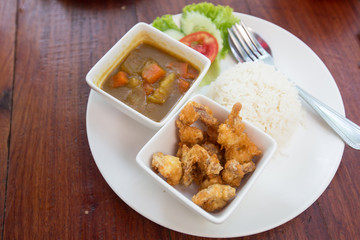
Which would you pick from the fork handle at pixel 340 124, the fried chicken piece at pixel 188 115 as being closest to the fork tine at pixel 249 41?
the fork handle at pixel 340 124

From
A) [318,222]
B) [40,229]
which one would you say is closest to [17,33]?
[40,229]

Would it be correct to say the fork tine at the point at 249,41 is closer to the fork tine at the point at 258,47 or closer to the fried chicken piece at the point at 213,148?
the fork tine at the point at 258,47

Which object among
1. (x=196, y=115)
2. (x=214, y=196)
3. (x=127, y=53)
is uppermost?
(x=127, y=53)

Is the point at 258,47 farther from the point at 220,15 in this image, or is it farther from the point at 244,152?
the point at 244,152

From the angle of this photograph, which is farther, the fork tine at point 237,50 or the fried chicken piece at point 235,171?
the fork tine at point 237,50

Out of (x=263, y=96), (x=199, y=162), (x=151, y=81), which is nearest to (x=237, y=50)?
(x=263, y=96)

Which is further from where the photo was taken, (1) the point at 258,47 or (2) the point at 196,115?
(1) the point at 258,47

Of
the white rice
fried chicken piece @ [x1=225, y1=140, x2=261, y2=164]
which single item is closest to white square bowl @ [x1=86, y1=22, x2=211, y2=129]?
the white rice
